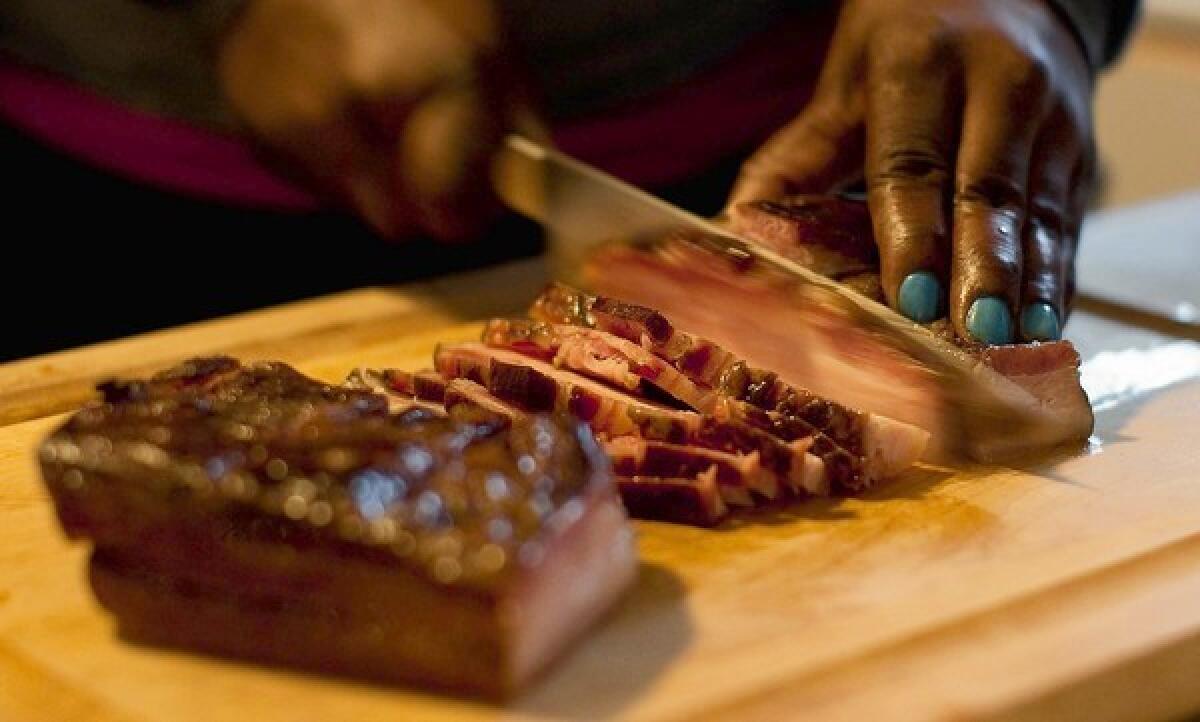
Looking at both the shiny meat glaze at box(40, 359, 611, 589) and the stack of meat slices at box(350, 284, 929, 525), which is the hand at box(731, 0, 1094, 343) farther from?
the shiny meat glaze at box(40, 359, 611, 589)

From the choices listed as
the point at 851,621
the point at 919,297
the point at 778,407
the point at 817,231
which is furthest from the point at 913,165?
the point at 851,621

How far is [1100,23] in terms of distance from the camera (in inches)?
156

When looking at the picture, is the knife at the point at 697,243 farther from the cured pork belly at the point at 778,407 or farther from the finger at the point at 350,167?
the finger at the point at 350,167

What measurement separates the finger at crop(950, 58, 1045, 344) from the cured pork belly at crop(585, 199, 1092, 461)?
92 millimetres

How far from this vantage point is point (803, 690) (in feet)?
6.71

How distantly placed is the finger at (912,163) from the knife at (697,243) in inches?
4.0

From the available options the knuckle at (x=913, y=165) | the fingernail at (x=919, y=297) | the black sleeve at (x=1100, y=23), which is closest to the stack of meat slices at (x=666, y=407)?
the fingernail at (x=919, y=297)

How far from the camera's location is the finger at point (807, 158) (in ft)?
11.3

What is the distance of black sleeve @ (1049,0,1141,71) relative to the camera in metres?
3.77

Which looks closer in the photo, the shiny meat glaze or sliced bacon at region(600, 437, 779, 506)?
the shiny meat glaze

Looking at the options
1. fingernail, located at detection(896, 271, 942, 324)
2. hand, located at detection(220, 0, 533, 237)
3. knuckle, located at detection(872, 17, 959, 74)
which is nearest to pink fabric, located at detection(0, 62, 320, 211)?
hand, located at detection(220, 0, 533, 237)

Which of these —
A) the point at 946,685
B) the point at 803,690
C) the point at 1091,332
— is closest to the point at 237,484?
the point at 803,690

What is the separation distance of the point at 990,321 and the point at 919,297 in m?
0.14

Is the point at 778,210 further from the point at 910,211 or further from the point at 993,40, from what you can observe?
the point at 993,40
